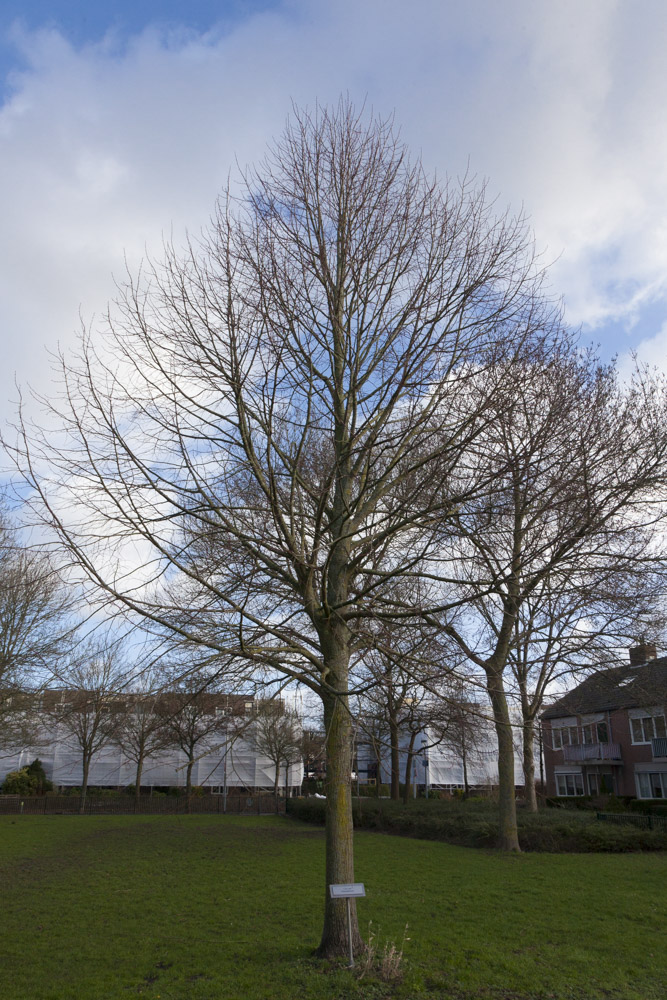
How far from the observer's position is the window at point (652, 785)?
34.4m

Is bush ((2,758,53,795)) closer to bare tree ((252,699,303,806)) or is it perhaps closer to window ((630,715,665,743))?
bare tree ((252,699,303,806))

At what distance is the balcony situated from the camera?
37.4 meters

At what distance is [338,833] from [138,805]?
34.4 metres

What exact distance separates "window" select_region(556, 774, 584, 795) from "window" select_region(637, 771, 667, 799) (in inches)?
214

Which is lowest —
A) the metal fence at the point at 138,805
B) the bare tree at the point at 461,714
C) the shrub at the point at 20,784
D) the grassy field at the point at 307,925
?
the metal fence at the point at 138,805

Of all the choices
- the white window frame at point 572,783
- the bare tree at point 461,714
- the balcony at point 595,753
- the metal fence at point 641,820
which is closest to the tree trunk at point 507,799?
the bare tree at point 461,714

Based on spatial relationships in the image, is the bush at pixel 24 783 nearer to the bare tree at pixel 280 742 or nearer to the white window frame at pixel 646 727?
the bare tree at pixel 280 742

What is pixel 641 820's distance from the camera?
65.1 ft

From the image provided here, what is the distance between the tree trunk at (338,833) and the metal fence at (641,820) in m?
15.7

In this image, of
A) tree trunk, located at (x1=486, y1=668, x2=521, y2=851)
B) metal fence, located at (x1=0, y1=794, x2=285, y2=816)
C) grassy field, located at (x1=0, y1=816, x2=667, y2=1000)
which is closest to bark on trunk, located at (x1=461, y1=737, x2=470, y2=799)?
tree trunk, located at (x1=486, y1=668, x2=521, y2=851)

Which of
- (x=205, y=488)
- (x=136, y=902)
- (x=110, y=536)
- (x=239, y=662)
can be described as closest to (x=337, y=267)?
(x=205, y=488)

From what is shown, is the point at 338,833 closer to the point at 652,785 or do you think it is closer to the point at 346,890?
the point at 346,890

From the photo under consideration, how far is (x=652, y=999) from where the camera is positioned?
648 centimetres

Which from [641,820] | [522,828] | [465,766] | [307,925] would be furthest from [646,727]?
[307,925]
